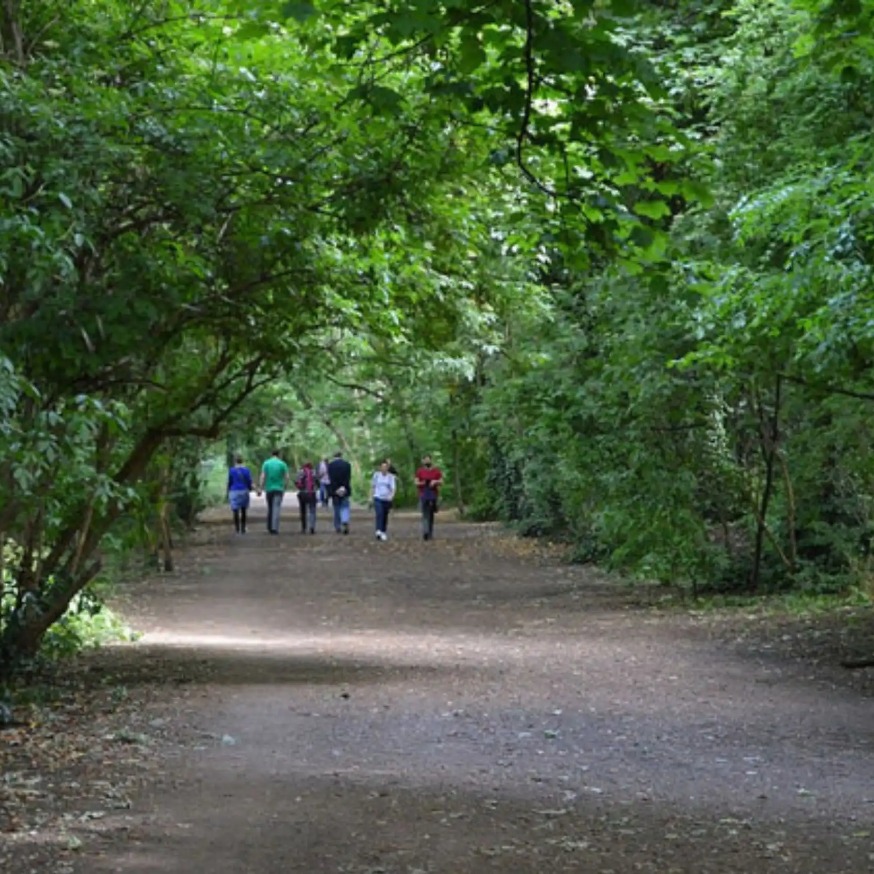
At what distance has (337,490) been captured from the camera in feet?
123

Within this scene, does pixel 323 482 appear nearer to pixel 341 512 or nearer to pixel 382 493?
pixel 341 512

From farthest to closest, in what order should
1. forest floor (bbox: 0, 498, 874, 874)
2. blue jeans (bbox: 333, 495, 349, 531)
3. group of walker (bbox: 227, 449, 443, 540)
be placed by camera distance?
blue jeans (bbox: 333, 495, 349, 531), group of walker (bbox: 227, 449, 443, 540), forest floor (bbox: 0, 498, 874, 874)

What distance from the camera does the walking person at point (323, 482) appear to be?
45.4m

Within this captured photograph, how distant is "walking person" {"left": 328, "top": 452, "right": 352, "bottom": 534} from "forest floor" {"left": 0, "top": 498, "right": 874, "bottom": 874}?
15.6m

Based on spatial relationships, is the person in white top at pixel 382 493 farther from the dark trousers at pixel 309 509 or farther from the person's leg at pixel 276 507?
the dark trousers at pixel 309 509

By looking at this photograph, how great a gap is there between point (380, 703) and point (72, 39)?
17.9ft

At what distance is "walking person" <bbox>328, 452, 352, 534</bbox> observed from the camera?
119 ft

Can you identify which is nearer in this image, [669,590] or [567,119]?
[567,119]

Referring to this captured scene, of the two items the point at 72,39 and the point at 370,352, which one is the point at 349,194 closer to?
the point at 72,39

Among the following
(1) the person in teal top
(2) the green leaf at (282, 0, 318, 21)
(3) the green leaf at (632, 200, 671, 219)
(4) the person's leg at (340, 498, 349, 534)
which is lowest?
(4) the person's leg at (340, 498, 349, 534)

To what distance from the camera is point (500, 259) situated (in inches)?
663

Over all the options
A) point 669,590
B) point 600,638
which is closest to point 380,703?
point 600,638

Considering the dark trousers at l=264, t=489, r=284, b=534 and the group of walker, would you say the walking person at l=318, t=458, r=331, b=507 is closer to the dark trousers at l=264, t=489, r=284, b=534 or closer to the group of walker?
the group of walker

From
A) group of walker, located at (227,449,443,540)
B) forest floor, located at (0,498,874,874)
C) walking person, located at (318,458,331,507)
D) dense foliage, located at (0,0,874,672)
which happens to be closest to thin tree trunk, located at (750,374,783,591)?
dense foliage, located at (0,0,874,672)
